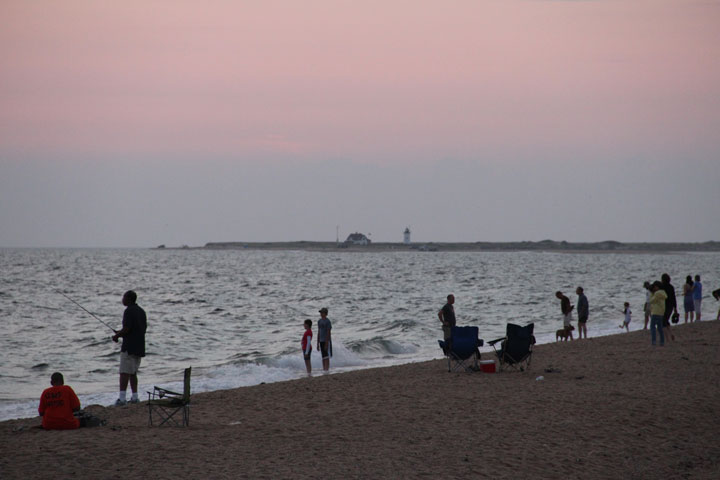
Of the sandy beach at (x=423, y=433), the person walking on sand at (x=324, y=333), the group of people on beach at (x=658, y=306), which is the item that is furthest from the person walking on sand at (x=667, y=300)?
the person walking on sand at (x=324, y=333)

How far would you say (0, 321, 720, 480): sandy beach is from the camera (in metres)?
7.18

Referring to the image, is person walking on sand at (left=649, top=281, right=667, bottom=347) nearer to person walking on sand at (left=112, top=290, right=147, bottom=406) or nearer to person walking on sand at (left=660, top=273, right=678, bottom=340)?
person walking on sand at (left=660, top=273, right=678, bottom=340)

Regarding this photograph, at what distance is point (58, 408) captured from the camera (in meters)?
9.03

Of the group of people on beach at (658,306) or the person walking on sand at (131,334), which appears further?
the group of people on beach at (658,306)

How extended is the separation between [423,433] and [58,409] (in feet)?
15.2

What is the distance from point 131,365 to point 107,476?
4.79 m

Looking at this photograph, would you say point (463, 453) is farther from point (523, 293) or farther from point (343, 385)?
point (523, 293)

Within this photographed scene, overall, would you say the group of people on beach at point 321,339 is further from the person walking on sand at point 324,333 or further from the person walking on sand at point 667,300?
the person walking on sand at point 667,300

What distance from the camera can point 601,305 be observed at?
38.5 m

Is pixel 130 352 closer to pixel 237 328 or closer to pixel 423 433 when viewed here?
pixel 423 433

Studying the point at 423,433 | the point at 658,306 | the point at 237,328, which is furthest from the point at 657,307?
the point at 237,328

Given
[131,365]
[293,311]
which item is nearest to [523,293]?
[293,311]

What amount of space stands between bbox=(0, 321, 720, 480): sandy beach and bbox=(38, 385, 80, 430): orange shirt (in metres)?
0.24

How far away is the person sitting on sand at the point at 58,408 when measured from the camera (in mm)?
9008
